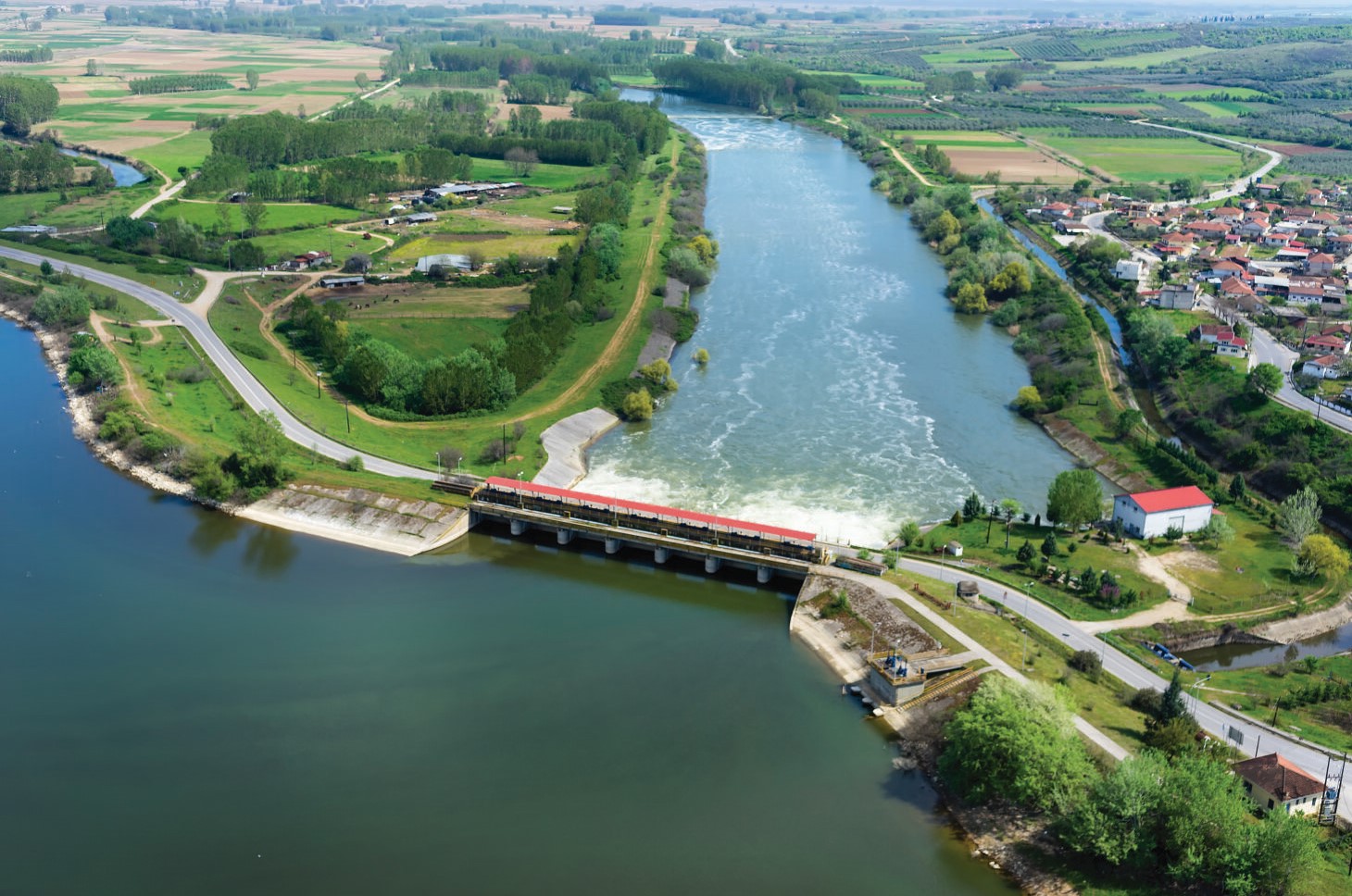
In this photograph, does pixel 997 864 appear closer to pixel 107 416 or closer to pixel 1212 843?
pixel 1212 843

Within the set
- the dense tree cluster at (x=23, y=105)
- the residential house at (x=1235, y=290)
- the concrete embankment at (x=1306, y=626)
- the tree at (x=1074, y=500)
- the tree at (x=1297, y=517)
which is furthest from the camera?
the dense tree cluster at (x=23, y=105)

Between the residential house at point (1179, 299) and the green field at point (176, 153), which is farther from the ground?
the residential house at point (1179, 299)

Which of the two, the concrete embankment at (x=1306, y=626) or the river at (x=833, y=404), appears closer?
the concrete embankment at (x=1306, y=626)

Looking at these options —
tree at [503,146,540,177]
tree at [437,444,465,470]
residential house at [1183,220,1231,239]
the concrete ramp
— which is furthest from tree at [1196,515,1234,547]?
tree at [503,146,540,177]

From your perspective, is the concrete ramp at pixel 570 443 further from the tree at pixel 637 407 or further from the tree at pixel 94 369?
the tree at pixel 94 369

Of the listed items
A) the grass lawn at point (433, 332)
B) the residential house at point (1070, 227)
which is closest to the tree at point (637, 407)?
the grass lawn at point (433, 332)

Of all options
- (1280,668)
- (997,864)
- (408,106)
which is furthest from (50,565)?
(408,106)
